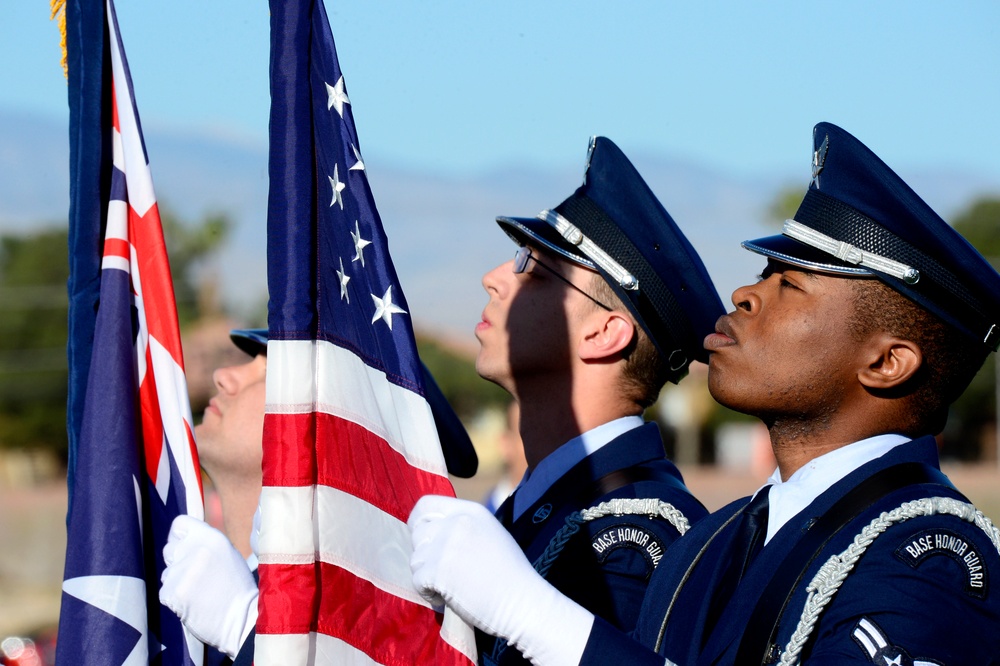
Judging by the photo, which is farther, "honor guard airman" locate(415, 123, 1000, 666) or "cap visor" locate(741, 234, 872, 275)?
"cap visor" locate(741, 234, 872, 275)

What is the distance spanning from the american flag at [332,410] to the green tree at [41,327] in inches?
1703

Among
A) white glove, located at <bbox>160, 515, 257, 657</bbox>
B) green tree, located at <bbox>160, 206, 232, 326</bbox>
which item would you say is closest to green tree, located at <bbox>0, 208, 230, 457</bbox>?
green tree, located at <bbox>160, 206, 232, 326</bbox>

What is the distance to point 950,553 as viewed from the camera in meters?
2.55

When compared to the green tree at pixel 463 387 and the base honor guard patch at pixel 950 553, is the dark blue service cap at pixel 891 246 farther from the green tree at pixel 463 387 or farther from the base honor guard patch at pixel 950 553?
the green tree at pixel 463 387

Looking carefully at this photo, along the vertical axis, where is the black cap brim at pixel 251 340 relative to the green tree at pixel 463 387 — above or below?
above

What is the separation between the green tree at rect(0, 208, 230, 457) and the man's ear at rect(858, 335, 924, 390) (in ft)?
143

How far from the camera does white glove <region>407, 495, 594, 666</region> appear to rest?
2.54 metres

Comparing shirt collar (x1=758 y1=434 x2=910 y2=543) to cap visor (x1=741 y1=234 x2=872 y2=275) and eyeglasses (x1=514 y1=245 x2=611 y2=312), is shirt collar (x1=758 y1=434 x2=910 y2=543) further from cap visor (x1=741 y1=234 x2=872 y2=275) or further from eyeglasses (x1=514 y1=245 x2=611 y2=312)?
eyeglasses (x1=514 y1=245 x2=611 y2=312)

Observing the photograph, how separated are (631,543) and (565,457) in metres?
0.57

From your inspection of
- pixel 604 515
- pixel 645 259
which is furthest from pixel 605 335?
pixel 604 515

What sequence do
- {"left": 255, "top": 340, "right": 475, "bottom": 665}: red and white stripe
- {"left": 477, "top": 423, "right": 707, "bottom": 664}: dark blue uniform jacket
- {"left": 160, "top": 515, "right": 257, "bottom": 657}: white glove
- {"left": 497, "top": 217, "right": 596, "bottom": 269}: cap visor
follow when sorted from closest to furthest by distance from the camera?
1. {"left": 255, "top": 340, "right": 475, "bottom": 665}: red and white stripe
2. {"left": 160, "top": 515, "right": 257, "bottom": 657}: white glove
3. {"left": 477, "top": 423, "right": 707, "bottom": 664}: dark blue uniform jacket
4. {"left": 497, "top": 217, "right": 596, "bottom": 269}: cap visor

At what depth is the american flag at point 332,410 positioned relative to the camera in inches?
105

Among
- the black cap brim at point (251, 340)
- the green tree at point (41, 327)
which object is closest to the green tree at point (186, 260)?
the green tree at point (41, 327)

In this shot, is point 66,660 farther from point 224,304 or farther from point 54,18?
point 224,304
